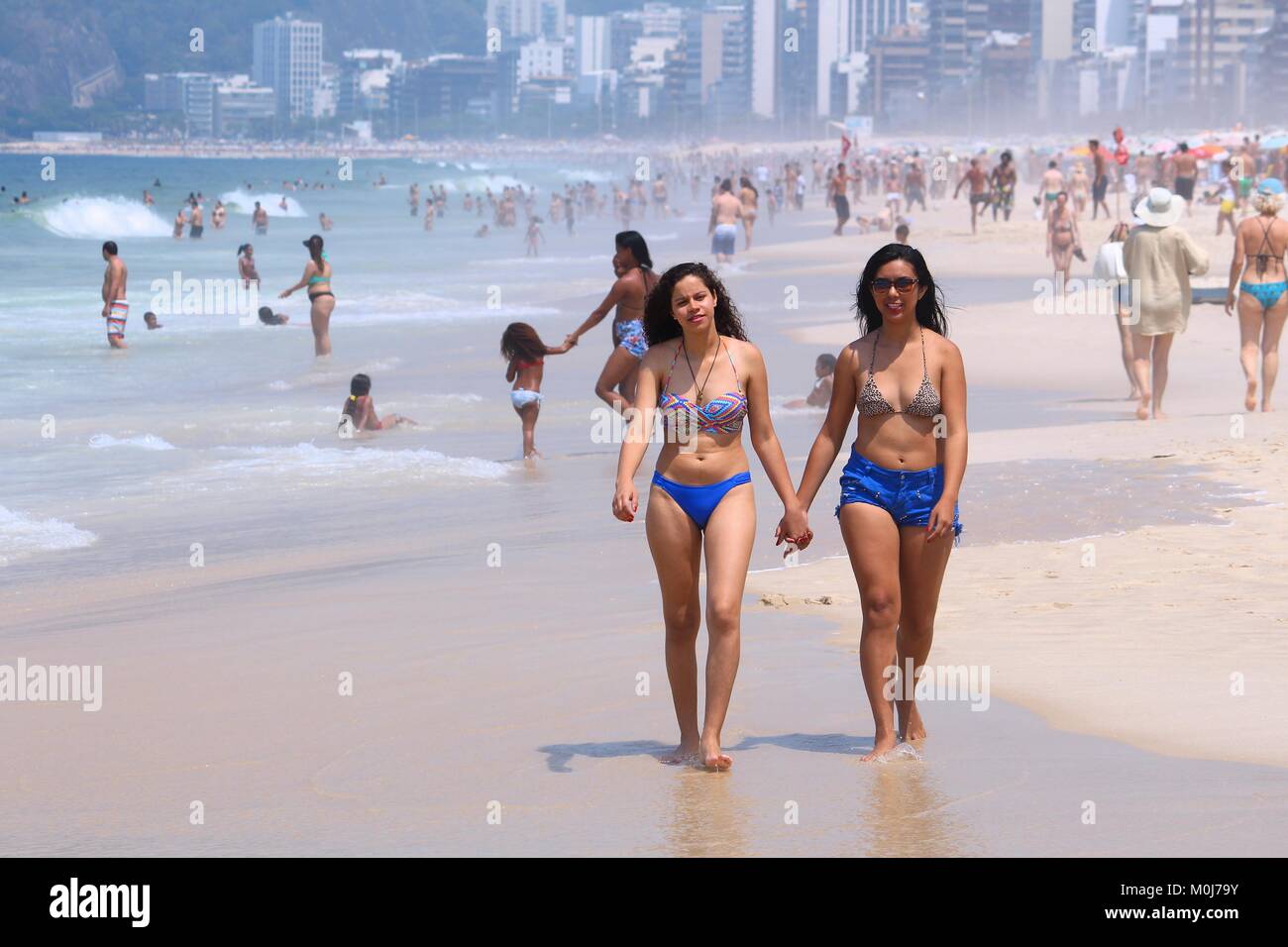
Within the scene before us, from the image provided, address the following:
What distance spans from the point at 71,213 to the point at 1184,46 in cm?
13159

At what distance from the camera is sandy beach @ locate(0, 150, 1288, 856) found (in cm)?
Result: 468

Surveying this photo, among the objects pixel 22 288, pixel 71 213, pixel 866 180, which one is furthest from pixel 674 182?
pixel 22 288

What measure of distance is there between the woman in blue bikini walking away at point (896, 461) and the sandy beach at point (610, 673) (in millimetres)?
456

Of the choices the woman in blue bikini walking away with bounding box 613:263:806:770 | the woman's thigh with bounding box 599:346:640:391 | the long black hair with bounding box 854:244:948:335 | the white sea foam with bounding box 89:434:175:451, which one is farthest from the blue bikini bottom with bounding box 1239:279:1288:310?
the white sea foam with bounding box 89:434:175:451

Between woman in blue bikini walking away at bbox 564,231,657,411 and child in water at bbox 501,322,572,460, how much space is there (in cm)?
108

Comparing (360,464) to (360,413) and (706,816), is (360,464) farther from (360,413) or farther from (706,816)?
(706,816)

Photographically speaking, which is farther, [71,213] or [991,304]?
[71,213]

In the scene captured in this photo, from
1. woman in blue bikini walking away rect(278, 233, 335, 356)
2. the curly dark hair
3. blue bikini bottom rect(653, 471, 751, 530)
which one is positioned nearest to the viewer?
blue bikini bottom rect(653, 471, 751, 530)

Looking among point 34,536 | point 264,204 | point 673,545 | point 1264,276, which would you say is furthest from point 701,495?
point 264,204

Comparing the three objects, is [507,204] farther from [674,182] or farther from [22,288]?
[674,182]

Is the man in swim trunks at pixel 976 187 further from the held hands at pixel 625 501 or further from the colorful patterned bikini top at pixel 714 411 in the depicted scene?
the held hands at pixel 625 501

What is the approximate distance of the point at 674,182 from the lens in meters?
98.4

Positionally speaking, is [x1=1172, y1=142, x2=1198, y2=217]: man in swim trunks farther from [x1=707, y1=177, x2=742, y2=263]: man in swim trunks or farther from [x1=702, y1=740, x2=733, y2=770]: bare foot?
[x1=702, y1=740, x2=733, y2=770]: bare foot

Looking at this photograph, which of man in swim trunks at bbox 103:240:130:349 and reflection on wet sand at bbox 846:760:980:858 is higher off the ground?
man in swim trunks at bbox 103:240:130:349
